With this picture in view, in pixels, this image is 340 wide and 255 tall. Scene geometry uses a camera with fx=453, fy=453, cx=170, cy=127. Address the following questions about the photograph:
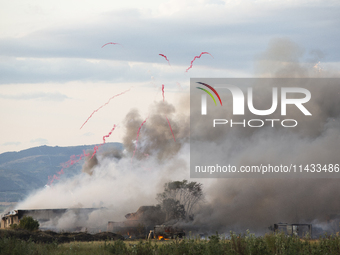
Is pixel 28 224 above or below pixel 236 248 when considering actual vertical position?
below

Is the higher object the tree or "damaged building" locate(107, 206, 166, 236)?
the tree

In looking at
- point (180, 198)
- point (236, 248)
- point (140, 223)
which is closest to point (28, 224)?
point (140, 223)

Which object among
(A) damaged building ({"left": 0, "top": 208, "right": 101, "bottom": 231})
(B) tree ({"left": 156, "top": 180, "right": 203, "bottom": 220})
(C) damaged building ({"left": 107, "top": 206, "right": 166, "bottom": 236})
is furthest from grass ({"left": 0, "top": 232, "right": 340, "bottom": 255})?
(A) damaged building ({"left": 0, "top": 208, "right": 101, "bottom": 231})

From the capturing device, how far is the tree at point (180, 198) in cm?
8700

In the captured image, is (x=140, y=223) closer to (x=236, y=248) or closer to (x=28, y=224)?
(x=28, y=224)

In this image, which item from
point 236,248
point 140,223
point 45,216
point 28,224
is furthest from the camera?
point 45,216

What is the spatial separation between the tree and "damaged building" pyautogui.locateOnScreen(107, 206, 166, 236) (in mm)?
1865

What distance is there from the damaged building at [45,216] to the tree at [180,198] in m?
17.6

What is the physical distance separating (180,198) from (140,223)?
12361 millimetres

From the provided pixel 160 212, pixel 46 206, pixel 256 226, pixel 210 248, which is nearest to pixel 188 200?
pixel 160 212

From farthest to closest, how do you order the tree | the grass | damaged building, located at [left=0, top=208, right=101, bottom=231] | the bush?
damaged building, located at [left=0, top=208, right=101, bottom=231] < the tree < the bush < the grass

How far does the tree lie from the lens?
87000 millimetres

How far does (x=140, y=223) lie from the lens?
8131 cm

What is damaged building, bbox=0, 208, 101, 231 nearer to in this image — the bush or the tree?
the bush
